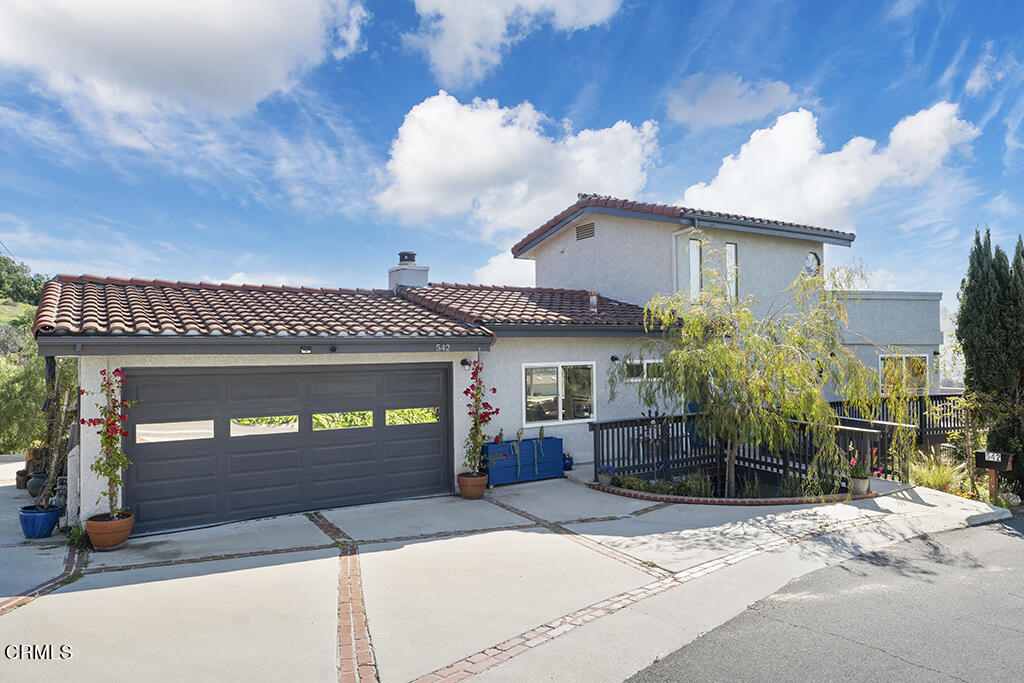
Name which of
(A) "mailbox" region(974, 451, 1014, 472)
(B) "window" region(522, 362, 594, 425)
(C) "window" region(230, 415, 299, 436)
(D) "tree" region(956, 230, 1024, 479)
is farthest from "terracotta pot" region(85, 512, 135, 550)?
(D) "tree" region(956, 230, 1024, 479)

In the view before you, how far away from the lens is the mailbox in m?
9.34

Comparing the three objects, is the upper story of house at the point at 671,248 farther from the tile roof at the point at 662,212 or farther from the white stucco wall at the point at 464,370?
the white stucco wall at the point at 464,370

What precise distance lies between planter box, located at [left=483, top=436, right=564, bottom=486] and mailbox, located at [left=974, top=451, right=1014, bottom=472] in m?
7.20

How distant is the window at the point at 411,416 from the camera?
9648mm

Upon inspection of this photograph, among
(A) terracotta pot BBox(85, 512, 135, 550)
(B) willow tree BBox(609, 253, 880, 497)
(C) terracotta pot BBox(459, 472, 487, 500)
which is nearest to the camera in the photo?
(A) terracotta pot BBox(85, 512, 135, 550)

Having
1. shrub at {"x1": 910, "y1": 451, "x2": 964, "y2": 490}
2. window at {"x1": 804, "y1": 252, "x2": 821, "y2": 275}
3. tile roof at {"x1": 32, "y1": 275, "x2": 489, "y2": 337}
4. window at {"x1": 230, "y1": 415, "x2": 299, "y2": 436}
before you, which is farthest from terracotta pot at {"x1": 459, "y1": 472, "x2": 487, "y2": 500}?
window at {"x1": 804, "y1": 252, "x2": 821, "y2": 275}

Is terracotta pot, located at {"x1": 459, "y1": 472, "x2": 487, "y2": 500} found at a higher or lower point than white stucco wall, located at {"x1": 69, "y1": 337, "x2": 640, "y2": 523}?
lower

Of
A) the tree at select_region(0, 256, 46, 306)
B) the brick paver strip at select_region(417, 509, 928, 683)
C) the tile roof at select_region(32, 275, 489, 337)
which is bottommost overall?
the brick paver strip at select_region(417, 509, 928, 683)

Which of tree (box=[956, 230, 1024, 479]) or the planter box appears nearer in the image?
tree (box=[956, 230, 1024, 479])

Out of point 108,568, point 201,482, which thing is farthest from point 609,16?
point 108,568

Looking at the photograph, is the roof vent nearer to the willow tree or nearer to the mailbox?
the willow tree

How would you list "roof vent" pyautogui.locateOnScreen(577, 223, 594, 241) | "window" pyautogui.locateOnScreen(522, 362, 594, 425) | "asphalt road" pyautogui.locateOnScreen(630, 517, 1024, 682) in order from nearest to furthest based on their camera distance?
"asphalt road" pyautogui.locateOnScreen(630, 517, 1024, 682), "window" pyautogui.locateOnScreen(522, 362, 594, 425), "roof vent" pyautogui.locateOnScreen(577, 223, 594, 241)

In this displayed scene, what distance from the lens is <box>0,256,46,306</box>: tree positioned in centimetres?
5147

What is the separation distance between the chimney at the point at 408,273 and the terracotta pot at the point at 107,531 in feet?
25.3
